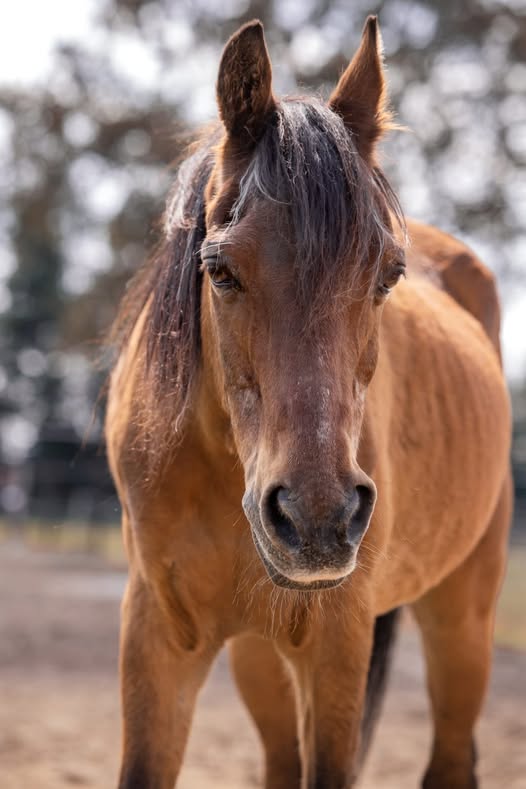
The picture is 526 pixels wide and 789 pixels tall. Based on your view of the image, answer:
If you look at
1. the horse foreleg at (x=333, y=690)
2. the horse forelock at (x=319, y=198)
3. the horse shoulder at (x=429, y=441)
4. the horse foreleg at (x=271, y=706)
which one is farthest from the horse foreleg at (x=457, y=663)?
the horse forelock at (x=319, y=198)

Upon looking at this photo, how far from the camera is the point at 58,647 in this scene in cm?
794

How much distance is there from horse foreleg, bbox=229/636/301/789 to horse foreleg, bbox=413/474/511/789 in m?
0.62

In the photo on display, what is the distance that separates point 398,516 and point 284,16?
1271 cm

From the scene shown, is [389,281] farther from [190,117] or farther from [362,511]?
[190,117]

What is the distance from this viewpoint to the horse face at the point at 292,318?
78.5 inches

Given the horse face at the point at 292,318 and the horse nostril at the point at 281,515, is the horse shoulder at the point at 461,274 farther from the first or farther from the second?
the horse nostril at the point at 281,515

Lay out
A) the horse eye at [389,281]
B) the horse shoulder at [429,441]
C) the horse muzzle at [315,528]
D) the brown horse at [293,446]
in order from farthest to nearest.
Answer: the horse shoulder at [429,441], the horse eye at [389,281], the brown horse at [293,446], the horse muzzle at [315,528]

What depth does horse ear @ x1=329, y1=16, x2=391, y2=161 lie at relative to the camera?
8.76ft

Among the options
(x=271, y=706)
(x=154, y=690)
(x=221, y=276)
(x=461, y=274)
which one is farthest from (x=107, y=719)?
(x=221, y=276)

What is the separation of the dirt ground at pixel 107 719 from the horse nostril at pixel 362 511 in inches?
115

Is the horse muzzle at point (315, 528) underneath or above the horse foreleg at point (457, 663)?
above

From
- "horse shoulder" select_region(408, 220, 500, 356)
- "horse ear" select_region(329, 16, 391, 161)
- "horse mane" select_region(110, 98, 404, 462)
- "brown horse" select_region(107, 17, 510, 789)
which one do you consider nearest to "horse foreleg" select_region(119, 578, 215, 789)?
"brown horse" select_region(107, 17, 510, 789)

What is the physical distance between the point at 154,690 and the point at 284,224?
141cm

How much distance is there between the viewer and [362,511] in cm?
203
